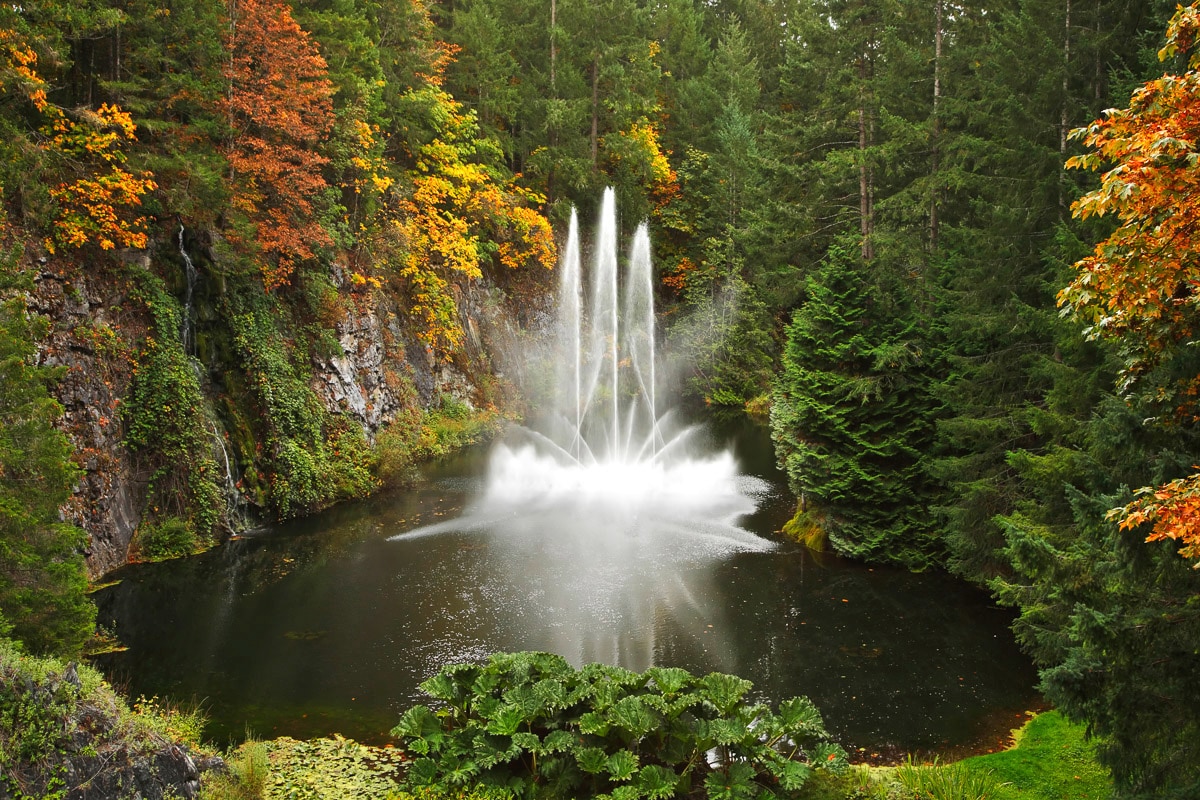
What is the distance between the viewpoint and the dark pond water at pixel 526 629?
354 inches

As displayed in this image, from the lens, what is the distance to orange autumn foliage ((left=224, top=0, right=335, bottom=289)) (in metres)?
15.8

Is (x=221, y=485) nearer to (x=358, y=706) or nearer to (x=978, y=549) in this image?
(x=358, y=706)

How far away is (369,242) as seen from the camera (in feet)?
73.2

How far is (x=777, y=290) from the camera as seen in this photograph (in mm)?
26438

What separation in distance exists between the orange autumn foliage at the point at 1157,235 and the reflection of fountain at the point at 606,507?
6.85 meters

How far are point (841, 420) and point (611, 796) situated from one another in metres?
9.40

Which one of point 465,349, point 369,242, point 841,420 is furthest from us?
point 465,349

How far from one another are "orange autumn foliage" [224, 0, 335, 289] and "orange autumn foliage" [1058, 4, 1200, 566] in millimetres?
15281

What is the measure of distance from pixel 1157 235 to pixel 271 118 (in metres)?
16.0

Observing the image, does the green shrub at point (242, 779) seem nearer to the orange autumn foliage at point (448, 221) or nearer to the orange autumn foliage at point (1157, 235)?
the orange autumn foliage at point (1157, 235)

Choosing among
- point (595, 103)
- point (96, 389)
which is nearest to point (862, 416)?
point (96, 389)

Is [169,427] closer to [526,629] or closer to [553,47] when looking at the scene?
[526,629]

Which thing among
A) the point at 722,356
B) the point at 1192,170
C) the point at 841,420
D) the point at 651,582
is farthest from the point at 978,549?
the point at 722,356

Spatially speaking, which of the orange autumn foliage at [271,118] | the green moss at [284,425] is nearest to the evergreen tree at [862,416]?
the green moss at [284,425]
